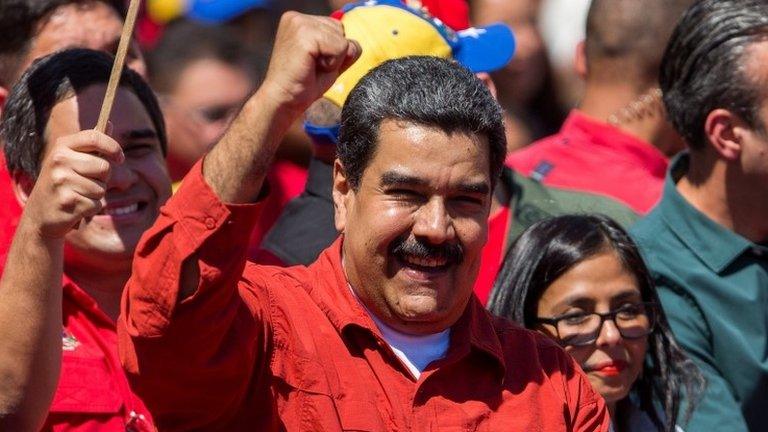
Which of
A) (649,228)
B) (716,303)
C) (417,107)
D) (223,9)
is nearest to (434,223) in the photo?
(417,107)

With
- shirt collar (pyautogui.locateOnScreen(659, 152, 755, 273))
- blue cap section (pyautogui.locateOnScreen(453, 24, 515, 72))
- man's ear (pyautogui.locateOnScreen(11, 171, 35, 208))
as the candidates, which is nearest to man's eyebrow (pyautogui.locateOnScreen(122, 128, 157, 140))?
man's ear (pyautogui.locateOnScreen(11, 171, 35, 208))

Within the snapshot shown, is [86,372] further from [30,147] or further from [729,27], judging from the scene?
[729,27]

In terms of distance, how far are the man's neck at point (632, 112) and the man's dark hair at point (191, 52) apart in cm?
124

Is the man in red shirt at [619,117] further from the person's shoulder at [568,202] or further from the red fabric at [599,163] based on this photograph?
the person's shoulder at [568,202]

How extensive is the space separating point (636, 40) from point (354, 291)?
2818 mm

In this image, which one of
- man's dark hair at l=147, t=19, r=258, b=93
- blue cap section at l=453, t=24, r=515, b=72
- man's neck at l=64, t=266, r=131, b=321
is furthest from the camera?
man's dark hair at l=147, t=19, r=258, b=93

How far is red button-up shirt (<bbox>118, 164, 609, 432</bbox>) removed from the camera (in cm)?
279

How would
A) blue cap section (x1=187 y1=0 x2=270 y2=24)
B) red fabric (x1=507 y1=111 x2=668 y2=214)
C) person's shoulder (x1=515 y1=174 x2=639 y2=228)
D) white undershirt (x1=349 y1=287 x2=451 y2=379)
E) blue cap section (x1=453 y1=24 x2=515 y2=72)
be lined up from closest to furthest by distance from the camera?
white undershirt (x1=349 y1=287 x2=451 y2=379) < blue cap section (x1=453 y1=24 x2=515 y2=72) < person's shoulder (x1=515 y1=174 x2=639 y2=228) < red fabric (x1=507 y1=111 x2=668 y2=214) < blue cap section (x1=187 y1=0 x2=270 y2=24)

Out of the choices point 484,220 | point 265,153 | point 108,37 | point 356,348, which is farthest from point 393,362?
point 108,37

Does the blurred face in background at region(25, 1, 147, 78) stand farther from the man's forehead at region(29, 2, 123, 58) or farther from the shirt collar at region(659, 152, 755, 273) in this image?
the shirt collar at region(659, 152, 755, 273)

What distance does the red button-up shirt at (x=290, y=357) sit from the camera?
2.79 meters

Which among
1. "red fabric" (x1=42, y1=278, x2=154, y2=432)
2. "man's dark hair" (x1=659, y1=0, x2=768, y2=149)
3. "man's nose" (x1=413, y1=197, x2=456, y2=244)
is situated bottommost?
"man's dark hair" (x1=659, y1=0, x2=768, y2=149)

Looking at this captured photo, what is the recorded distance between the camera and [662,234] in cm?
466

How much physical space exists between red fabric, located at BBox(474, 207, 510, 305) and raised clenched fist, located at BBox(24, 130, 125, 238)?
178cm
